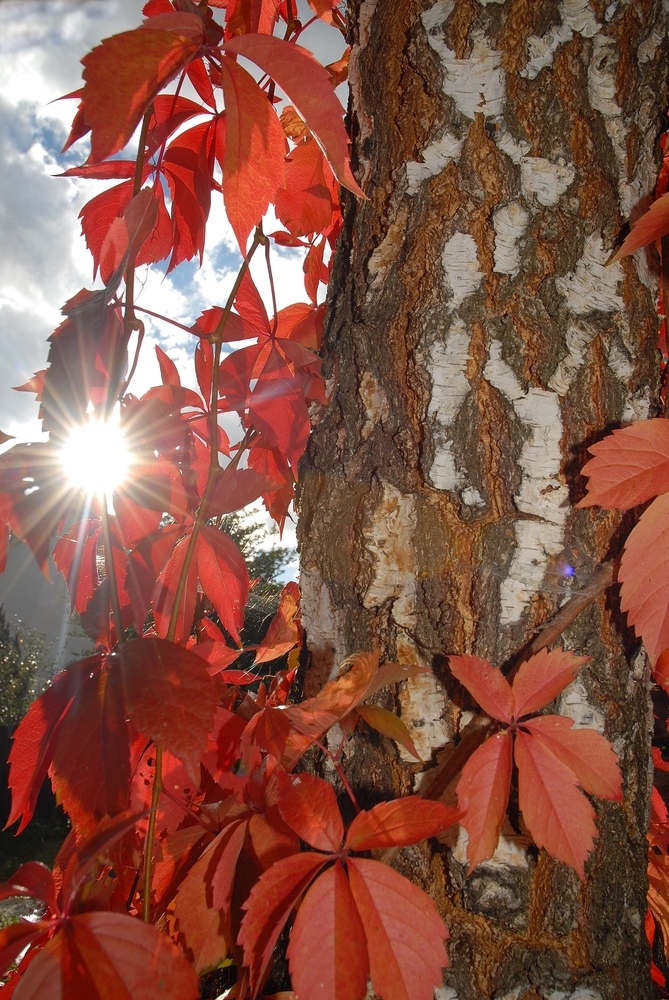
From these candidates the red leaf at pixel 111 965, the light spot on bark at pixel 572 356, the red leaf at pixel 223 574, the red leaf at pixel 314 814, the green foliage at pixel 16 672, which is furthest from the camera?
the green foliage at pixel 16 672

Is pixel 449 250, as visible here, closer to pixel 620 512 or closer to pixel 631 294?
pixel 631 294

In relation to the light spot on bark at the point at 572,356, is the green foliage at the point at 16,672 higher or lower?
higher

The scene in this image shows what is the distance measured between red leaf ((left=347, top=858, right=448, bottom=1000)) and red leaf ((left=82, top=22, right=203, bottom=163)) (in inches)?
20.9

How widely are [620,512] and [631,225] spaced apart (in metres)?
0.26

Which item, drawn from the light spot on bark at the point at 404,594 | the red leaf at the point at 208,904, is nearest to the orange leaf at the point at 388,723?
the light spot on bark at the point at 404,594

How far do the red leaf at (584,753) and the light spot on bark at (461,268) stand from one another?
1.19 ft

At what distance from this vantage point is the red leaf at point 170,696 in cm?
42

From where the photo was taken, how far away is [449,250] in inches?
23.1

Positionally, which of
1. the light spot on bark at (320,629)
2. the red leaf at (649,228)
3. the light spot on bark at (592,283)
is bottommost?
the light spot on bark at (320,629)

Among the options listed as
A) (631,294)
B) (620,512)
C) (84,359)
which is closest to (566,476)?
(620,512)

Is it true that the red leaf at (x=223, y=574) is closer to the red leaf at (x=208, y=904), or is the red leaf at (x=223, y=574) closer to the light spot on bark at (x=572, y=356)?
the red leaf at (x=208, y=904)

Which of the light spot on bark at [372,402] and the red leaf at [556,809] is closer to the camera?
the red leaf at [556,809]

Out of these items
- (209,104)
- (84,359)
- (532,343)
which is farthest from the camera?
(209,104)

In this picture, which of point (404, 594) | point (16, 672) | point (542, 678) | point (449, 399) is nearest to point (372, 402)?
point (449, 399)
